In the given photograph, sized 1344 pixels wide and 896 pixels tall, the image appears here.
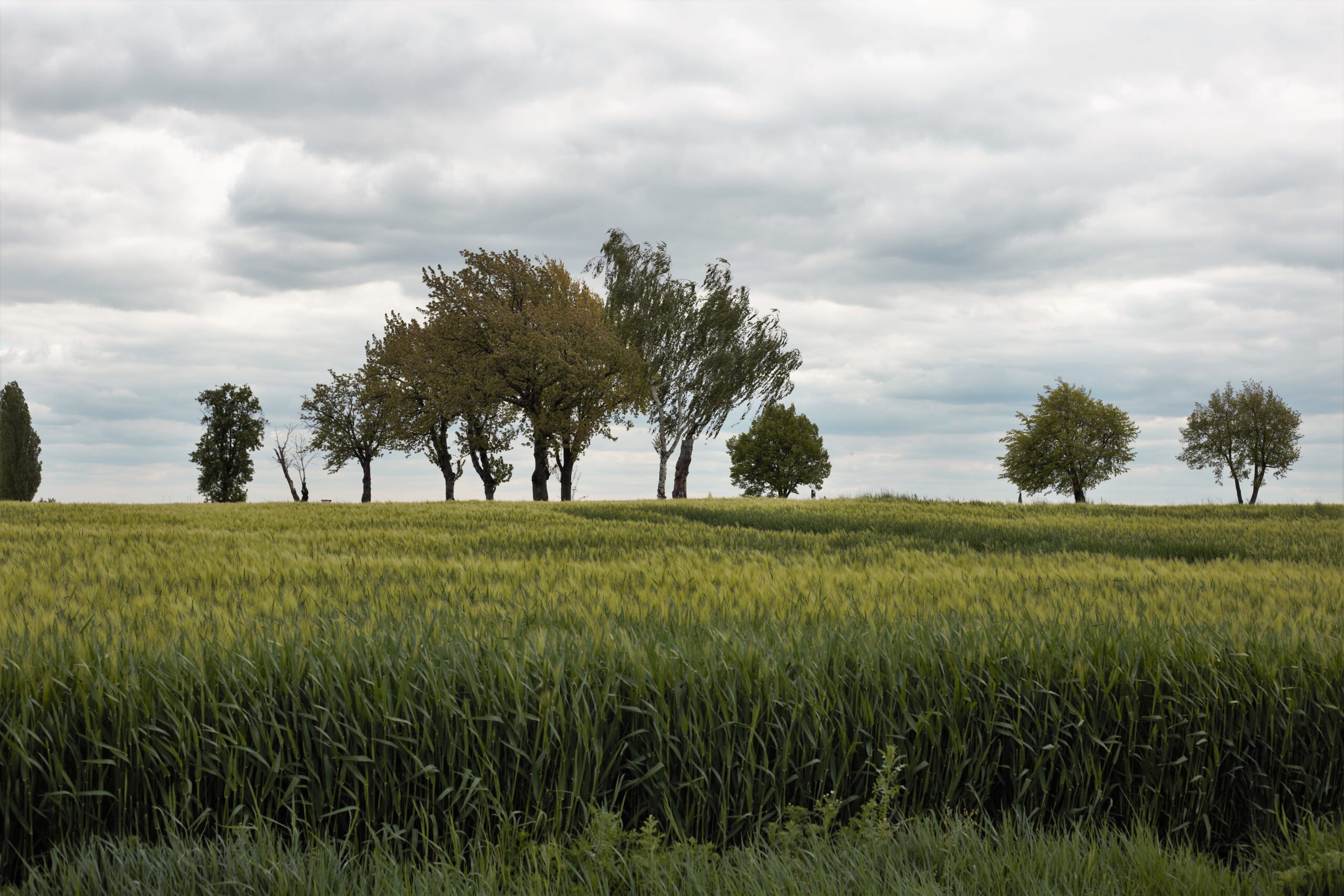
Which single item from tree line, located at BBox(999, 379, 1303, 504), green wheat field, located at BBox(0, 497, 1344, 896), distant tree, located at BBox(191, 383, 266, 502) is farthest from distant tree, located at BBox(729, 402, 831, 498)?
green wheat field, located at BBox(0, 497, 1344, 896)

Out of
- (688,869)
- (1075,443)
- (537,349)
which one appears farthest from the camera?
(1075,443)

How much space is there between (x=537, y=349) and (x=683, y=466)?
10.9 m

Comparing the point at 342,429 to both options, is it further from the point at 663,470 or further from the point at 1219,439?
the point at 1219,439

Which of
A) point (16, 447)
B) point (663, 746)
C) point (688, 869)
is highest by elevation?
point (16, 447)

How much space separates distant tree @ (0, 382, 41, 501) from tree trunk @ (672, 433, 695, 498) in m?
52.1

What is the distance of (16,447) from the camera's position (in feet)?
196

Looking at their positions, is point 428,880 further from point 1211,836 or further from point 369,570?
point 369,570

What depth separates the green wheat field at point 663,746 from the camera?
9.59ft

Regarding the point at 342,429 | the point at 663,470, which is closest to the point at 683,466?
the point at 663,470

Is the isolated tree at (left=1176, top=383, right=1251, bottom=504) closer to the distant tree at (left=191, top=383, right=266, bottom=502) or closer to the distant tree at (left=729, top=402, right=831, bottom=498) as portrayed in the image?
the distant tree at (left=729, top=402, right=831, bottom=498)

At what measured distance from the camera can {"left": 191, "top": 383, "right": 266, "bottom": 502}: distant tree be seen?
56781 millimetres

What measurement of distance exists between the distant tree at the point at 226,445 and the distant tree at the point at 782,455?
123 feet

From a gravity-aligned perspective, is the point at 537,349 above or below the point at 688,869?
above

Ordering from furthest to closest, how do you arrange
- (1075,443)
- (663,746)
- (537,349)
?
(1075,443) < (537,349) < (663,746)
